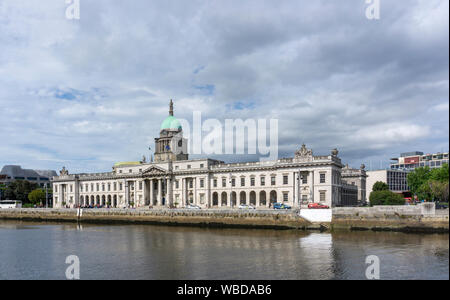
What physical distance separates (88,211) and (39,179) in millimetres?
128994

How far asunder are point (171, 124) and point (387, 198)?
6879 cm

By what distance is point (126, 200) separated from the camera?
11056 centimetres

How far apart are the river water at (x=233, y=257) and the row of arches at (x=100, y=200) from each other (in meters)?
65.7

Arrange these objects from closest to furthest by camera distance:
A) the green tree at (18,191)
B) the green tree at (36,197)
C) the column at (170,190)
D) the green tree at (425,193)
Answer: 1. the green tree at (425,193)
2. the column at (170,190)
3. the green tree at (36,197)
4. the green tree at (18,191)

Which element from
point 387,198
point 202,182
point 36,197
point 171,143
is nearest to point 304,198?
point 387,198

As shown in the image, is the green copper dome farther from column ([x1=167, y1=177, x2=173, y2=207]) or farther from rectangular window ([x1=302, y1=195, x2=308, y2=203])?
rectangular window ([x1=302, y1=195, x2=308, y2=203])

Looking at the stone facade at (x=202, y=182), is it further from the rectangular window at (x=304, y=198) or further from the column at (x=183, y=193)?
the rectangular window at (x=304, y=198)

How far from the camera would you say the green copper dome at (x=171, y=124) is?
116 metres

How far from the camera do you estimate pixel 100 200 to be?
118750 millimetres

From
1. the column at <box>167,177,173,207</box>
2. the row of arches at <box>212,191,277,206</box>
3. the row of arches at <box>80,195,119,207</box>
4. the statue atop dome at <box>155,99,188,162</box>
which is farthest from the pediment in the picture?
the row of arches at <box>80,195,119,207</box>

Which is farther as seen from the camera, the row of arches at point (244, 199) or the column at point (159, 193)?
the column at point (159, 193)

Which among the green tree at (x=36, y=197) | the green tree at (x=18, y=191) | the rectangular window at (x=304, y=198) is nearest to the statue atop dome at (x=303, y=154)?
Answer: the rectangular window at (x=304, y=198)
